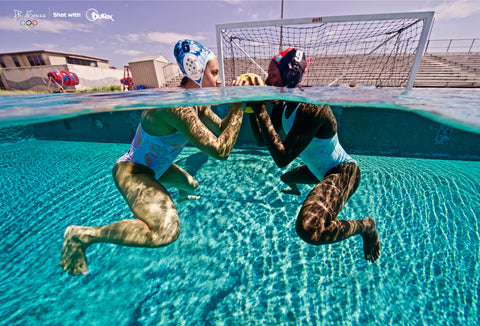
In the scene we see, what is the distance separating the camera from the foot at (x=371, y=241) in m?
2.60

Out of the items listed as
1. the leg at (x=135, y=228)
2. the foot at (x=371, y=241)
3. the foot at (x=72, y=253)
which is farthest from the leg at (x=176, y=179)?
the foot at (x=371, y=241)

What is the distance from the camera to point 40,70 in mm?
27984

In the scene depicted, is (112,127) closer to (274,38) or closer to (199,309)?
(274,38)

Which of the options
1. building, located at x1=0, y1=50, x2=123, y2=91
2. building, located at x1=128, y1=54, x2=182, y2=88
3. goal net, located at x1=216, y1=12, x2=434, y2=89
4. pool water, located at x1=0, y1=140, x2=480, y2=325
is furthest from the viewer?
building, located at x1=0, y1=50, x2=123, y2=91

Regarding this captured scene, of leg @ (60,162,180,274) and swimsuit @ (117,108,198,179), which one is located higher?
swimsuit @ (117,108,198,179)

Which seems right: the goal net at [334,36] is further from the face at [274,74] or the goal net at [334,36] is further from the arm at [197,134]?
the arm at [197,134]

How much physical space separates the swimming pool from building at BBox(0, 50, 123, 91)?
3238 cm

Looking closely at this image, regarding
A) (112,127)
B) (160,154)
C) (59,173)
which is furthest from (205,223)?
(112,127)

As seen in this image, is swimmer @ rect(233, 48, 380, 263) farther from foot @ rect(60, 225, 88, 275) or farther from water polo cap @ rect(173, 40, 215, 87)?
foot @ rect(60, 225, 88, 275)

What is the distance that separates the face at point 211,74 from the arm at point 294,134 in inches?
36.3

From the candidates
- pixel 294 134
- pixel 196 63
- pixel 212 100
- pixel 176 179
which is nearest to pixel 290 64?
pixel 294 134

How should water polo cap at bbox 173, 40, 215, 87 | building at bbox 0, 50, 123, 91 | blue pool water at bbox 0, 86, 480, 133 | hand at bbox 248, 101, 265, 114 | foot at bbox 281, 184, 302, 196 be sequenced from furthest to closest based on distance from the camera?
building at bbox 0, 50, 123, 91, foot at bbox 281, 184, 302, 196, blue pool water at bbox 0, 86, 480, 133, water polo cap at bbox 173, 40, 215, 87, hand at bbox 248, 101, 265, 114

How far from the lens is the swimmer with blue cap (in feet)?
8.86

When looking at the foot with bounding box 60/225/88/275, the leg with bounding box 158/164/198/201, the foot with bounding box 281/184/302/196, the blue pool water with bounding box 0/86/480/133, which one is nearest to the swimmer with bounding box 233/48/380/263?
the blue pool water with bounding box 0/86/480/133
